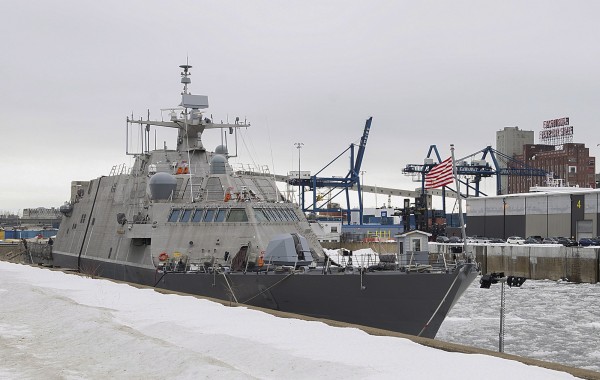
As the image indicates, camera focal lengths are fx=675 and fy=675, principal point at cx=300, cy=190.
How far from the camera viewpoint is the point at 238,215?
25.5 metres

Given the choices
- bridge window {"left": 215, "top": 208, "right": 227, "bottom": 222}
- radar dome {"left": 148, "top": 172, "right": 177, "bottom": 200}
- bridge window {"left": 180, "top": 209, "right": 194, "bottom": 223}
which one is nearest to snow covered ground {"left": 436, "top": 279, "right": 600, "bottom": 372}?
bridge window {"left": 215, "top": 208, "right": 227, "bottom": 222}

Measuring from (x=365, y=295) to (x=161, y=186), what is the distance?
10694 mm

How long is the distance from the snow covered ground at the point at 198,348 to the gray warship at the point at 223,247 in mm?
3970

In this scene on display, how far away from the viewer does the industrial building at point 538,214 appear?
213ft

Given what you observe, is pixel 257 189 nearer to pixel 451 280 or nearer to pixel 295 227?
pixel 295 227

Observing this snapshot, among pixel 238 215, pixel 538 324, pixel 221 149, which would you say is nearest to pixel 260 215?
pixel 238 215

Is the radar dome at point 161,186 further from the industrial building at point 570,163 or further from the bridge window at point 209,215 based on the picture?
the industrial building at point 570,163

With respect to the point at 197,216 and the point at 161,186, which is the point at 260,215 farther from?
the point at 161,186

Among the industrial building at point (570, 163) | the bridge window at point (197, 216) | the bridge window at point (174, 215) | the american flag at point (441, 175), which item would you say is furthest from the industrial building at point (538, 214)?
the industrial building at point (570, 163)

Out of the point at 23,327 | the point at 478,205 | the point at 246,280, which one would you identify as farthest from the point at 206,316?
the point at 478,205

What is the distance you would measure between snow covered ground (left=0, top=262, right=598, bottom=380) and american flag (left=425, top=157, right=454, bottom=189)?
11295mm

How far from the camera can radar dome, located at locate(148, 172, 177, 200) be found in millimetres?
27406

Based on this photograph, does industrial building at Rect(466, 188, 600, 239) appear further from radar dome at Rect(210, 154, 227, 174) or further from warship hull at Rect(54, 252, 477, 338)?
warship hull at Rect(54, 252, 477, 338)

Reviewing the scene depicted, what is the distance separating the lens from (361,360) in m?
11.5
